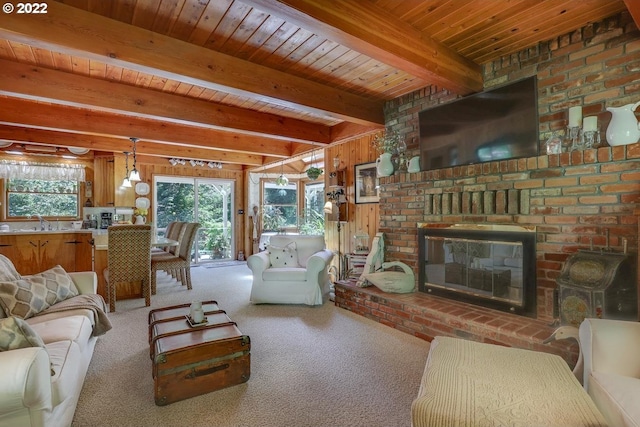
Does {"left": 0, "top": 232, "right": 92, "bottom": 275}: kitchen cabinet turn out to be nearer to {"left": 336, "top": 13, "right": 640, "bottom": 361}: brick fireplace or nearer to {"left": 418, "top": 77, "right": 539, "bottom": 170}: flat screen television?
{"left": 336, "top": 13, "right": 640, "bottom": 361}: brick fireplace

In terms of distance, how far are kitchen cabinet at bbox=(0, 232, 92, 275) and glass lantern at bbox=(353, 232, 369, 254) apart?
3.58 m

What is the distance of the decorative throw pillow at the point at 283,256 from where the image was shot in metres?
4.05

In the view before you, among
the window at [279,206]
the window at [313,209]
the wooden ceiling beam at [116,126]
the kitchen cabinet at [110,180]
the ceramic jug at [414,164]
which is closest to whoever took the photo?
the ceramic jug at [414,164]

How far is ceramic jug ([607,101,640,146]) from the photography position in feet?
6.55

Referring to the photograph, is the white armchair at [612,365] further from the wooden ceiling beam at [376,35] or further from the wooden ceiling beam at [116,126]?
the wooden ceiling beam at [116,126]

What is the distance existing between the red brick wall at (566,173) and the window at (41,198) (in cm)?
703

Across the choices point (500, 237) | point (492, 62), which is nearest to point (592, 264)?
point (500, 237)

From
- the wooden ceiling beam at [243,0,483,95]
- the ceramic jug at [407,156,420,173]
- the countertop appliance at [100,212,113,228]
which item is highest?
the wooden ceiling beam at [243,0,483,95]

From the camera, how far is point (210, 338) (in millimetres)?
1990

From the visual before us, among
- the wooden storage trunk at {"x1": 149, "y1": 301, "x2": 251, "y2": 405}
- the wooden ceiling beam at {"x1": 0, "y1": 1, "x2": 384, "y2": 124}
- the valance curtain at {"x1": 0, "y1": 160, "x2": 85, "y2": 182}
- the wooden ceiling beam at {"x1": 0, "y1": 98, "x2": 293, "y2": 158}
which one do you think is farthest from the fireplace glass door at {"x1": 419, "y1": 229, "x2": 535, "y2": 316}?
the valance curtain at {"x1": 0, "y1": 160, "x2": 85, "y2": 182}

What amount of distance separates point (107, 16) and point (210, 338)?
7.50 feet

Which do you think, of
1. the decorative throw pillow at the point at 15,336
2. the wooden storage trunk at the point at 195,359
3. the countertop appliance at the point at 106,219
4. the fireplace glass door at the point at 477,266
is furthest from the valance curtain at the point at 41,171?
the fireplace glass door at the point at 477,266

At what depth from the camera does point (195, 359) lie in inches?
74.0

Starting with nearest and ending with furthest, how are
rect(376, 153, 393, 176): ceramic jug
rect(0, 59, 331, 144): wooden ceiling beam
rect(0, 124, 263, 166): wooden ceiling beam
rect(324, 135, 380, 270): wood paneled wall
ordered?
1. rect(0, 59, 331, 144): wooden ceiling beam
2. rect(376, 153, 393, 176): ceramic jug
3. rect(324, 135, 380, 270): wood paneled wall
4. rect(0, 124, 263, 166): wooden ceiling beam
